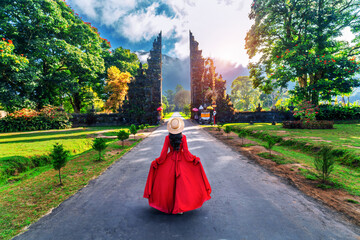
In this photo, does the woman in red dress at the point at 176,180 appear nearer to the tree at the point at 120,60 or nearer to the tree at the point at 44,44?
the tree at the point at 44,44

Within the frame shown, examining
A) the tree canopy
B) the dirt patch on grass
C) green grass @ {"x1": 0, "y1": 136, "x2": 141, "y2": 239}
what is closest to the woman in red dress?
green grass @ {"x1": 0, "y1": 136, "x2": 141, "y2": 239}

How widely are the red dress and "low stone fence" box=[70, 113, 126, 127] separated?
24.8m

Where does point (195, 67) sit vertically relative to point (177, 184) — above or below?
above

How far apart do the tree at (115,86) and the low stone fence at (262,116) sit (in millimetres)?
22435

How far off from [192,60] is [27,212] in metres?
45.8

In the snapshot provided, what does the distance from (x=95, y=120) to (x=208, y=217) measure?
26.8 metres

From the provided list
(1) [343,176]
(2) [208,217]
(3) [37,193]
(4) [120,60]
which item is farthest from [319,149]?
(4) [120,60]

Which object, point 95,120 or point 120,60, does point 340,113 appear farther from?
point 120,60

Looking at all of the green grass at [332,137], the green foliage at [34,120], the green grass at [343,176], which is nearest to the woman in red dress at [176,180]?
the green grass at [343,176]

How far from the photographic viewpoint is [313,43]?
55.7 feet

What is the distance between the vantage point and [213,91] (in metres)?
28.1

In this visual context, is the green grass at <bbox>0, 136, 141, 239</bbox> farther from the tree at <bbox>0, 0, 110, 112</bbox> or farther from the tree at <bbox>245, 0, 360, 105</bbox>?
the tree at <bbox>245, 0, 360, 105</bbox>

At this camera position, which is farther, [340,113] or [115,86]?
[115,86]

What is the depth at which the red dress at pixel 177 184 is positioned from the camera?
314cm
